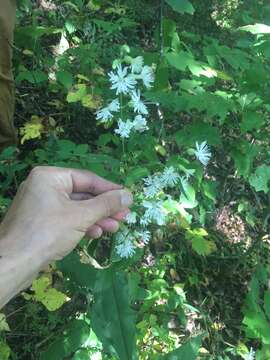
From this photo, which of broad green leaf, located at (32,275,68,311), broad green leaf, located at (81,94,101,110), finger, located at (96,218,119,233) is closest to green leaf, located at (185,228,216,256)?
broad green leaf, located at (32,275,68,311)

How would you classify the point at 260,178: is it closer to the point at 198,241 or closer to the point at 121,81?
the point at 198,241

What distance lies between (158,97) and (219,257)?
1.59m

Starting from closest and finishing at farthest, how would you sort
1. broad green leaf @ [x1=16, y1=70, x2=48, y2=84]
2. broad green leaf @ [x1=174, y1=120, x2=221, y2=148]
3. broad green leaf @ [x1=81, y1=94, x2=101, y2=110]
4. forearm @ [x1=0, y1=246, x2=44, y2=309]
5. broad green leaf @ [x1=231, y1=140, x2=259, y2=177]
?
forearm @ [x1=0, y1=246, x2=44, y2=309]
broad green leaf @ [x1=174, y1=120, x2=221, y2=148]
broad green leaf @ [x1=231, y1=140, x2=259, y2=177]
broad green leaf @ [x1=81, y1=94, x2=101, y2=110]
broad green leaf @ [x1=16, y1=70, x2=48, y2=84]

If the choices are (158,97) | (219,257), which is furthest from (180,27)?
(158,97)

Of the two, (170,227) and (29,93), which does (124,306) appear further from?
(29,93)

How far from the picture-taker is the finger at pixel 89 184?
151 cm

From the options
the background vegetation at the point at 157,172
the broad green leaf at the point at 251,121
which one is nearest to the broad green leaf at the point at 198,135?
the background vegetation at the point at 157,172

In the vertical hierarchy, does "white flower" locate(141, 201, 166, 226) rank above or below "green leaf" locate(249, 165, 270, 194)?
above

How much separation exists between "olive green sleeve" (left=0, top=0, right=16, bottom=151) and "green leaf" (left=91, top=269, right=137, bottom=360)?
1708 millimetres

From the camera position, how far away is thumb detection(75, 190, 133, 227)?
4.62 feet

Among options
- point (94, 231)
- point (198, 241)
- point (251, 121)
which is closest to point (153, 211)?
point (94, 231)

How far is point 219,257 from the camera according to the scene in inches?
124

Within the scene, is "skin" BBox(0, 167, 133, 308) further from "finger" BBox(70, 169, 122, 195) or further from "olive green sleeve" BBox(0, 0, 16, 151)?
"olive green sleeve" BBox(0, 0, 16, 151)

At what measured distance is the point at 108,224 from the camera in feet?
4.92
